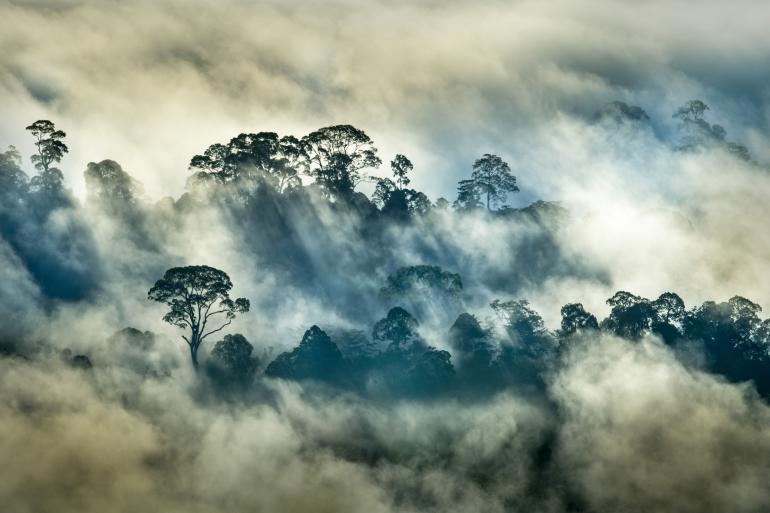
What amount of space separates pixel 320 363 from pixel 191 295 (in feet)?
75.9

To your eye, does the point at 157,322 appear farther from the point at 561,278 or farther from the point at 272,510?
the point at 561,278

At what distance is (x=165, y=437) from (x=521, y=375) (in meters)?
56.9

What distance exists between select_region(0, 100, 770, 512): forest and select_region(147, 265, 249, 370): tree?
35 cm

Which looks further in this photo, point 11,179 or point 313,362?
point 11,179

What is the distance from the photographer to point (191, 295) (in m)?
154

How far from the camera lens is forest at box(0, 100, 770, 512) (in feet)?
476

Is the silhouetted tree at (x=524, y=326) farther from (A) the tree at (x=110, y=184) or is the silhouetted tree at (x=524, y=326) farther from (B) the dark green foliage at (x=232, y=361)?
(A) the tree at (x=110, y=184)

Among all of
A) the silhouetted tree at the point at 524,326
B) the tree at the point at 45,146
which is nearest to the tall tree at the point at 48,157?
the tree at the point at 45,146

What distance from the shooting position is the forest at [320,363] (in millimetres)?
145125

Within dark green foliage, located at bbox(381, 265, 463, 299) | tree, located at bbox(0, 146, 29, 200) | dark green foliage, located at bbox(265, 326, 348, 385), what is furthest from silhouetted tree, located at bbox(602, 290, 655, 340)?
tree, located at bbox(0, 146, 29, 200)

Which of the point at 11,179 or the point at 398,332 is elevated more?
the point at 11,179

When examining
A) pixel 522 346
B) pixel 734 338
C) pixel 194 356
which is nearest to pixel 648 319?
pixel 734 338

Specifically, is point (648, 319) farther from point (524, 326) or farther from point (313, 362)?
point (313, 362)

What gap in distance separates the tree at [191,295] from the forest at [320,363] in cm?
35
